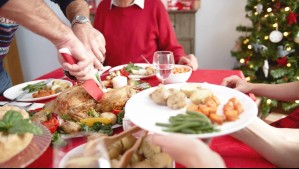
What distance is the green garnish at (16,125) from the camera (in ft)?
2.39

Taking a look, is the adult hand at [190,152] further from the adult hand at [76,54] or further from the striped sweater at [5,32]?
the striped sweater at [5,32]

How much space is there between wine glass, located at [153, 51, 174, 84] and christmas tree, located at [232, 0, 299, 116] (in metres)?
1.96

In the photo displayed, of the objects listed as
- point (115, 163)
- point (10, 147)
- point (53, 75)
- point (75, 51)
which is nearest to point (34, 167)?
point (10, 147)

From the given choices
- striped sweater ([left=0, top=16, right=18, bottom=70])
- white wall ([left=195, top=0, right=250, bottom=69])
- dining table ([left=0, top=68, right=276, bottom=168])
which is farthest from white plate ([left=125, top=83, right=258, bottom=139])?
white wall ([left=195, top=0, right=250, bottom=69])

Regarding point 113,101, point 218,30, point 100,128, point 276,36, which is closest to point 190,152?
point 100,128

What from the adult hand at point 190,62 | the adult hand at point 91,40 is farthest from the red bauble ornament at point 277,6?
the adult hand at point 91,40

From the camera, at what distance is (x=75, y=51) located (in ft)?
3.43

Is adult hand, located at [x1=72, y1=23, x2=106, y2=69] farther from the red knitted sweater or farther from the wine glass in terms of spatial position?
the red knitted sweater

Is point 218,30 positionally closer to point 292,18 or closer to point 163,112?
point 292,18

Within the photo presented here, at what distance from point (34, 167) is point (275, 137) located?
742 mm

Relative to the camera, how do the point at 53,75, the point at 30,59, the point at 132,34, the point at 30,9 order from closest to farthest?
the point at 30,9, the point at 53,75, the point at 132,34, the point at 30,59

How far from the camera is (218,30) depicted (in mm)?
4082

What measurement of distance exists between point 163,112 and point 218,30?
3.51 meters

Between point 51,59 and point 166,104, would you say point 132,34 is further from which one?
point 51,59
